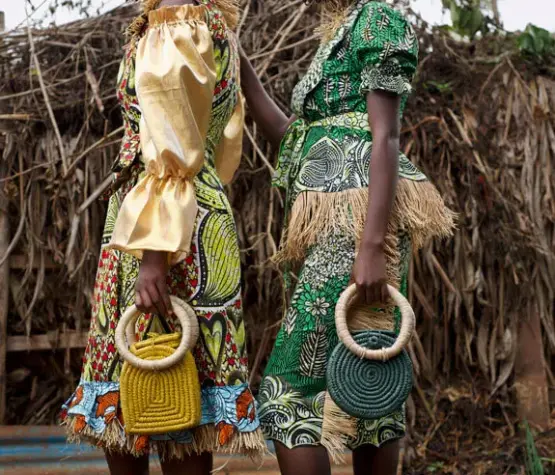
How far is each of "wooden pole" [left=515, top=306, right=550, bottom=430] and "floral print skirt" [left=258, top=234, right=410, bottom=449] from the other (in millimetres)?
2342

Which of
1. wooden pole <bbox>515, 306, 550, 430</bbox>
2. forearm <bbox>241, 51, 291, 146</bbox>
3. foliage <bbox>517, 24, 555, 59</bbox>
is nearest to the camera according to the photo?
forearm <bbox>241, 51, 291, 146</bbox>

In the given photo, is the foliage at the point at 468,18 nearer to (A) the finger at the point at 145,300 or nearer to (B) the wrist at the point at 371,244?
(B) the wrist at the point at 371,244

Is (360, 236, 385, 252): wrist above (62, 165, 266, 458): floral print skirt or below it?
above

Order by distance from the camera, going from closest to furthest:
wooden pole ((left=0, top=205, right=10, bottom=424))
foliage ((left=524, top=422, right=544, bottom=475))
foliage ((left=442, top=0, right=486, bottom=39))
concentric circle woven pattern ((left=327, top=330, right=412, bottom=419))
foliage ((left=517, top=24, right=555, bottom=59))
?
concentric circle woven pattern ((left=327, top=330, right=412, bottom=419)) < foliage ((left=524, top=422, right=544, bottom=475)) < wooden pole ((left=0, top=205, right=10, bottom=424)) < foliage ((left=517, top=24, right=555, bottom=59)) < foliage ((left=442, top=0, right=486, bottom=39))

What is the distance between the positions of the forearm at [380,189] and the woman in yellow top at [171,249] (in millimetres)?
392

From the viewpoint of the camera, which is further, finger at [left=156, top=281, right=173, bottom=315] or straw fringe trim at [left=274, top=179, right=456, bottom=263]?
straw fringe trim at [left=274, top=179, right=456, bottom=263]

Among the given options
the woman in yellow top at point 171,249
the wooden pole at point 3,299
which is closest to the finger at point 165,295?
the woman in yellow top at point 171,249

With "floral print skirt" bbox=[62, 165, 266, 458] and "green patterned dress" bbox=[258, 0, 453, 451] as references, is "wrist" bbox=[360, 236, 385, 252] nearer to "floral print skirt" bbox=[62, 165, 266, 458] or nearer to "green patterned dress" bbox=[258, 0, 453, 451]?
"green patterned dress" bbox=[258, 0, 453, 451]

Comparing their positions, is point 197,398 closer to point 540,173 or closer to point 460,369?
point 460,369

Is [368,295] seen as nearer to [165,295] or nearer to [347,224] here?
[347,224]

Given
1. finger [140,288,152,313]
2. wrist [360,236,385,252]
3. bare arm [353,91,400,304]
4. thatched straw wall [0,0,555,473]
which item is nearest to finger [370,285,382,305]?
bare arm [353,91,400,304]

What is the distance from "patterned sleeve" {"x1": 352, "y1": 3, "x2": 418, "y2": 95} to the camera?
2.34 m

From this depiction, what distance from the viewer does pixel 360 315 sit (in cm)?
230

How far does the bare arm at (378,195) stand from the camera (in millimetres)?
2252
